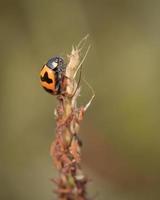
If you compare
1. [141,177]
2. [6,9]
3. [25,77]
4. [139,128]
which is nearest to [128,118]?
[139,128]

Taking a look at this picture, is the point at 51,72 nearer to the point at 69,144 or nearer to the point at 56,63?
the point at 56,63

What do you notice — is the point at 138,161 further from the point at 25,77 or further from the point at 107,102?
the point at 25,77

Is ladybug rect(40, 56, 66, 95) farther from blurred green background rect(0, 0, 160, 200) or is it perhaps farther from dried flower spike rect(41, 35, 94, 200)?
blurred green background rect(0, 0, 160, 200)

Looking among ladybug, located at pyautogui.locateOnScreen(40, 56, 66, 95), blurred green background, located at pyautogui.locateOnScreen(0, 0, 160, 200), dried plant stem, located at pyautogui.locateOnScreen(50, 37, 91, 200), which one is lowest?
dried plant stem, located at pyautogui.locateOnScreen(50, 37, 91, 200)

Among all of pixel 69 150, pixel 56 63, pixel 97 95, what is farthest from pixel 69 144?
pixel 97 95

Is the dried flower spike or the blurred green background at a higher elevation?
the blurred green background

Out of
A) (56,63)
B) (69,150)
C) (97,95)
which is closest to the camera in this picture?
(69,150)

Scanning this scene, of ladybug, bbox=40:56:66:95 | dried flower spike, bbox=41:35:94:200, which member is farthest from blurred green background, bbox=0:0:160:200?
dried flower spike, bbox=41:35:94:200
